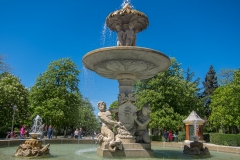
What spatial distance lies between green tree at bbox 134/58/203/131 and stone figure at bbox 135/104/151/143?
56.1ft

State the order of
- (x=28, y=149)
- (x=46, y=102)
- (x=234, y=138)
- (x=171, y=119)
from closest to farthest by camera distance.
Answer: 1. (x=28, y=149)
2. (x=234, y=138)
3. (x=171, y=119)
4. (x=46, y=102)

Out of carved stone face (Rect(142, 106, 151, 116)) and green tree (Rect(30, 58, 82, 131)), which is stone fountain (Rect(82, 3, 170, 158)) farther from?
green tree (Rect(30, 58, 82, 131))

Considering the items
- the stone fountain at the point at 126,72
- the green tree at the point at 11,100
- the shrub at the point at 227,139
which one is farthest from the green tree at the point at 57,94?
the stone fountain at the point at 126,72

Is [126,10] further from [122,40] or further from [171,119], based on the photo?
[171,119]

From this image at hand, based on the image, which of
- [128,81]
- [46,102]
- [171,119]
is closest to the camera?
[128,81]

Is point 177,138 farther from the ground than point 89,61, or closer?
closer

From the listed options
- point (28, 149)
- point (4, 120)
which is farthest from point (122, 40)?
point (4, 120)

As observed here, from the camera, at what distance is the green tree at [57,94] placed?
2883cm

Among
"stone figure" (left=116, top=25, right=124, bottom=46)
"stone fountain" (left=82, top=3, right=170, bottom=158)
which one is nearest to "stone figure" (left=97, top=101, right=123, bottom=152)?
"stone fountain" (left=82, top=3, right=170, bottom=158)

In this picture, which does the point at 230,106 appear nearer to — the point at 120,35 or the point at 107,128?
the point at 120,35

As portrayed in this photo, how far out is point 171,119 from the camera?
27.5m

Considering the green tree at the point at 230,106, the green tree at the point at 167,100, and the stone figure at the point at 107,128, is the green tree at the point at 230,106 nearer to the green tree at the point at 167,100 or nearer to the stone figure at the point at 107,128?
the green tree at the point at 167,100

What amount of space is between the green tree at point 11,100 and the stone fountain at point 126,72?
20966 millimetres

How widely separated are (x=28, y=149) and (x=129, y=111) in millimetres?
4329
